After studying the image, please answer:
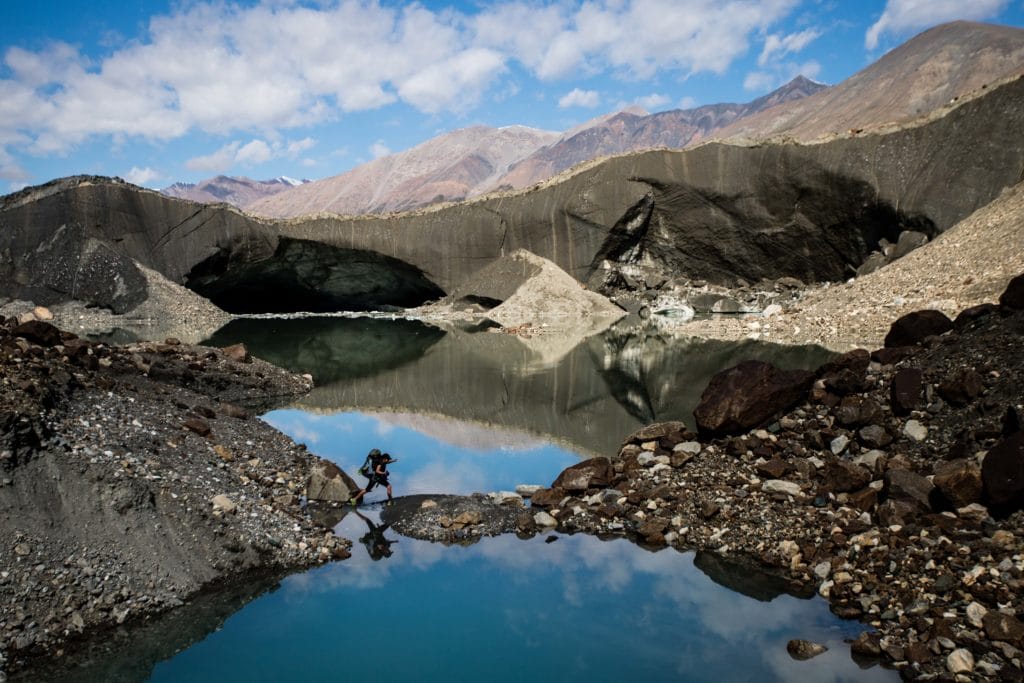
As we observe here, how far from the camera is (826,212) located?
3139 centimetres

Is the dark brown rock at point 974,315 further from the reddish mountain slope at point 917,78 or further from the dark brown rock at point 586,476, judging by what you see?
the reddish mountain slope at point 917,78

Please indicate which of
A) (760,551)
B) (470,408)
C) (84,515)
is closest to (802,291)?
(470,408)

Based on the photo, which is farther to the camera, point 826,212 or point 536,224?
point 536,224

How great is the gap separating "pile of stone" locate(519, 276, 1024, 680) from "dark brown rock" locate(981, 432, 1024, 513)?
0.04 ft

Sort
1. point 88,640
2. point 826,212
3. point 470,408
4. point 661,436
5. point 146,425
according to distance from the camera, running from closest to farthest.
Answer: point 88,640
point 146,425
point 661,436
point 470,408
point 826,212

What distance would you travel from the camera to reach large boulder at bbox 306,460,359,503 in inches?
327

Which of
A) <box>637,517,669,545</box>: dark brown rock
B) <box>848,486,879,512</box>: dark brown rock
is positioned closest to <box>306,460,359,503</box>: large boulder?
<box>637,517,669,545</box>: dark brown rock

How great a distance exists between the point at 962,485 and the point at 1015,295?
383 cm

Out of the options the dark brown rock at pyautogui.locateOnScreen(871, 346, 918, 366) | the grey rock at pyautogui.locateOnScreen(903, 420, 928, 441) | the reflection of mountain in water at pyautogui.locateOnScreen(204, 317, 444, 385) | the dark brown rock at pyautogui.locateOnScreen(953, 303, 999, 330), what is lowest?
the reflection of mountain in water at pyautogui.locateOnScreen(204, 317, 444, 385)

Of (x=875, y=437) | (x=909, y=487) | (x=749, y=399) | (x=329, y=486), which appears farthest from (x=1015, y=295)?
(x=329, y=486)

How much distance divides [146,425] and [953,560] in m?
8.12

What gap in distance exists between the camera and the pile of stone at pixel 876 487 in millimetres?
5156

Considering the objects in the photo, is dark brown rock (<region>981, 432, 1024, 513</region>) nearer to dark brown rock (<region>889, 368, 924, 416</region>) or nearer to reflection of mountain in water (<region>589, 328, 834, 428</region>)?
dark brown rock (<region>889, 368, 924, 416</region>)

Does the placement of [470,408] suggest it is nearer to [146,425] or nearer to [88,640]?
[146,425]
